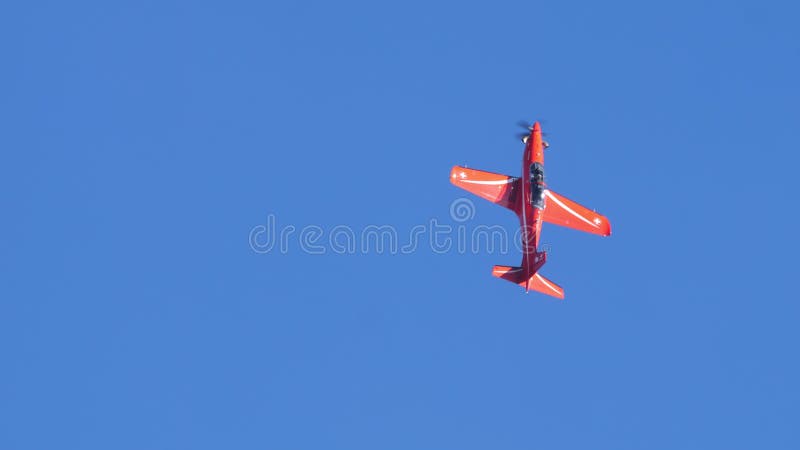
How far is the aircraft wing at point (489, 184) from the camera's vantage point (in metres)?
60.8

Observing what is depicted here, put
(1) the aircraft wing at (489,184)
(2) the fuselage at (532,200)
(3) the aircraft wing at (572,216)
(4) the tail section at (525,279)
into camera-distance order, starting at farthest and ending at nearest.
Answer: (3) the aircraft wing at (572,216) → (1) the aircraft wing at (489,184) → (4) the tail section at (525,279) → (2) the fuselage at (532,200)

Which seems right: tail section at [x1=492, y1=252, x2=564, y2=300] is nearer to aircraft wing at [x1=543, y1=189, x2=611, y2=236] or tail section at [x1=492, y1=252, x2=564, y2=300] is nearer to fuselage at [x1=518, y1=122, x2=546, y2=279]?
fuselage at [x1=518, y1=122, x2=546, y2=279]

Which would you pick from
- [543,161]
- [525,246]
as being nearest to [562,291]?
[525,246]

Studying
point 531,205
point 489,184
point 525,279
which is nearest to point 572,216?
point 531,205

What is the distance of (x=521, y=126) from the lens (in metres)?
59.8

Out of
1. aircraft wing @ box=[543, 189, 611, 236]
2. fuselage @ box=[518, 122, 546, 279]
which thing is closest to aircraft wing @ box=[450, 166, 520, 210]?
fuselage @ box=[518, 122, 546, 279]

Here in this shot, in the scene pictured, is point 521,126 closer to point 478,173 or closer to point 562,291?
point 478,173

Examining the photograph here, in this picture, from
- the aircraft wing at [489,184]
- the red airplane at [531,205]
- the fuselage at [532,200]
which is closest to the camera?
the fuselage at [532,200]

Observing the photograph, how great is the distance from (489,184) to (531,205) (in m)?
4.13

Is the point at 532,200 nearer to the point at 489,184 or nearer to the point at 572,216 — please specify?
the point at 489,184

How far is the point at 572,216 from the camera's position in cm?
6197

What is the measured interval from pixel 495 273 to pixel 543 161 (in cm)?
772

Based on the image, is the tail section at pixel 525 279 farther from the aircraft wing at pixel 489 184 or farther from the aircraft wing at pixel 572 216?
the aircraft wing at pixel 572 216

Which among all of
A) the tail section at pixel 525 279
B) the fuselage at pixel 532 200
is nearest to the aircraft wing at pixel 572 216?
the fuselage at pixel 532 200
